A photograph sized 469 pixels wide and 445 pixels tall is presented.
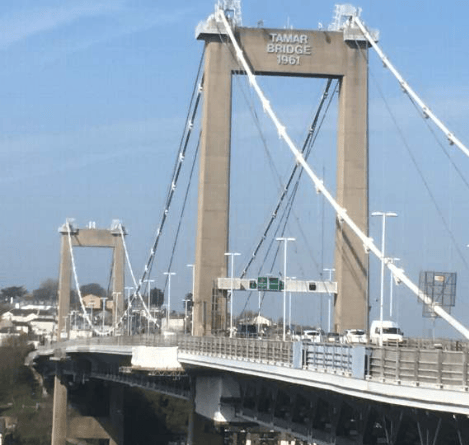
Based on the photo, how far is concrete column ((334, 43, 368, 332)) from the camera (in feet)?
185

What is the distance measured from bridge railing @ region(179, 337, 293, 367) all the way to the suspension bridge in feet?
0.22

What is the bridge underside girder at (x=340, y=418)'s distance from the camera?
28.6m

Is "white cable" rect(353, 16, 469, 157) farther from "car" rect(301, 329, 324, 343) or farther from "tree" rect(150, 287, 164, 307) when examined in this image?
"tree" rect(150, 287, 164, 307)

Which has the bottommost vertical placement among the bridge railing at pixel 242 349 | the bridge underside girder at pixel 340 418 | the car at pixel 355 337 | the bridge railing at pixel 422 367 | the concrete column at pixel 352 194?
the bridge underside girder at pixel 340 418

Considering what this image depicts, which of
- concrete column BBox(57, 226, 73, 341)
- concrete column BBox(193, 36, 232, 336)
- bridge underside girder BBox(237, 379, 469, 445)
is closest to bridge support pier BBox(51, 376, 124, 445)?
concrete column BBox(57, 226, 73, 341)

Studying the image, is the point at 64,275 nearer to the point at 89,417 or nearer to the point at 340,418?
the point at 89,417

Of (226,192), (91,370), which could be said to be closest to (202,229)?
(226,192)

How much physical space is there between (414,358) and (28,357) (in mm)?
114741

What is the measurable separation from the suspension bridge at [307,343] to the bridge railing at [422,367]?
0.04 m

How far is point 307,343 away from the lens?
37688mm

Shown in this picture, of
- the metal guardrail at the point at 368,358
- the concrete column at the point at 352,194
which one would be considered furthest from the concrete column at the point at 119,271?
the metal guardrail at the point at 368,358

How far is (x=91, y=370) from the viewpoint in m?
105

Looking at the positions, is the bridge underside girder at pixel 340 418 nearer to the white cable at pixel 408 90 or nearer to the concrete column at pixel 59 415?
the white cable at pixel 408 90

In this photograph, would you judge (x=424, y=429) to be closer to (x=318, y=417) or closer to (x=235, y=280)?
(x=318, y=417)
